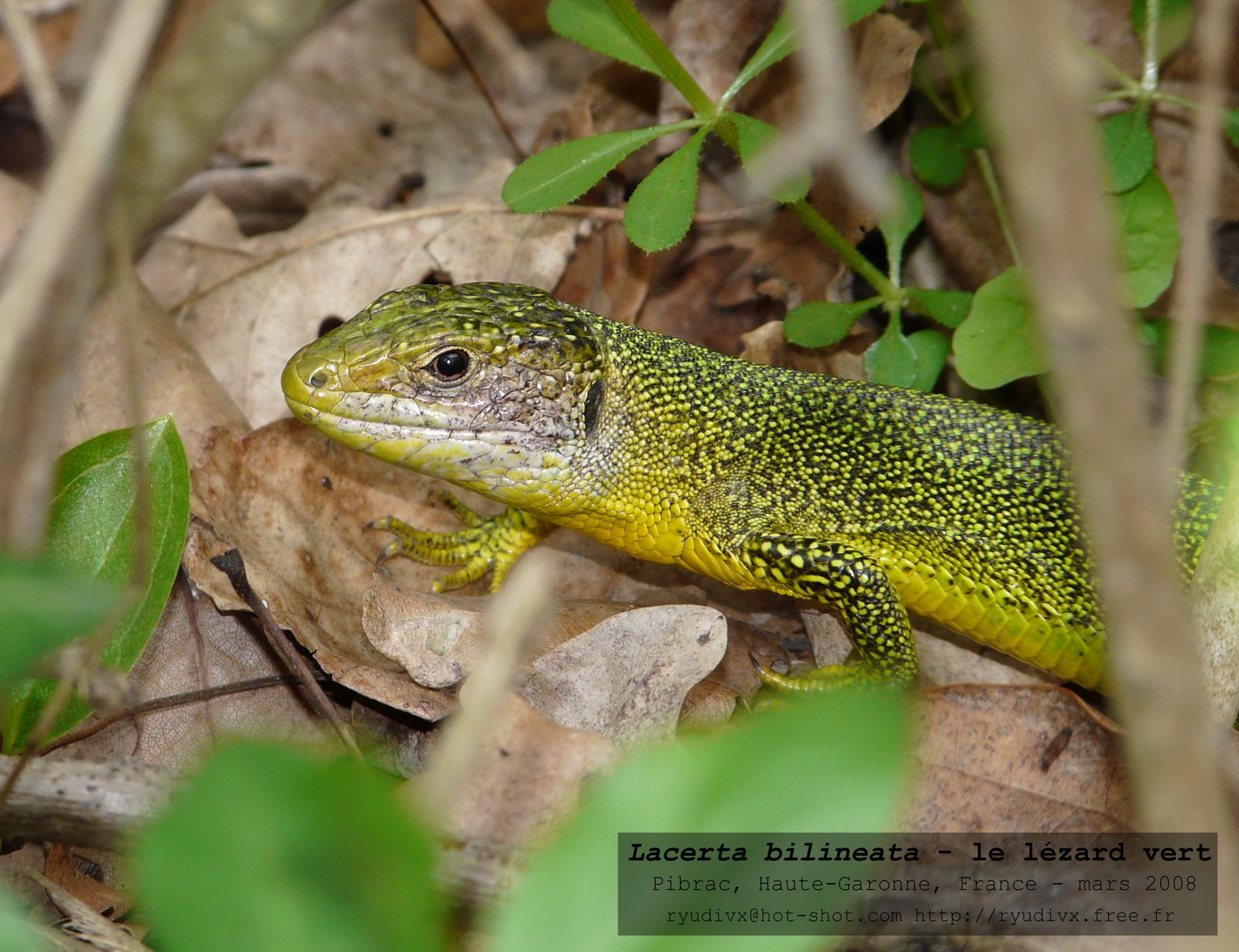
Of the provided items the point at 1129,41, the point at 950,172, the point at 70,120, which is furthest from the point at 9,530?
the point at 1129,41

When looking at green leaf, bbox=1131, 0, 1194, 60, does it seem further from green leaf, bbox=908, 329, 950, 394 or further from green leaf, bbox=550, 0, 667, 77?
green leaf, bbox=550, 0, 667, 77

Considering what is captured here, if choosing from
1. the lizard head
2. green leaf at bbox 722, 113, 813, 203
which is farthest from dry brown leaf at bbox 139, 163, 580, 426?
green leaf at bbox 722, 113, 813, 203

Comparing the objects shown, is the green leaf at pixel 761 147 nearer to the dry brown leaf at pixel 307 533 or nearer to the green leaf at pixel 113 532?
the dry brown leaf at pixel 307 533

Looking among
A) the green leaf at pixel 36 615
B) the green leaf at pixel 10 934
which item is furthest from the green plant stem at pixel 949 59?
the green leaf at pixel 10 934

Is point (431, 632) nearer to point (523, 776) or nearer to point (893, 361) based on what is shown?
point (523, 776)

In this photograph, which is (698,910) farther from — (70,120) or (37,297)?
(70,120)

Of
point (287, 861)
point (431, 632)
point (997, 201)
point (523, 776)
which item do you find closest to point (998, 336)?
point (997, 201)
